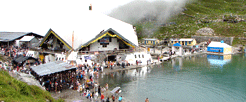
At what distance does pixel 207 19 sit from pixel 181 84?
74.7 meters

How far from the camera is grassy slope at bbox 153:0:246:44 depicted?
77.2 meters

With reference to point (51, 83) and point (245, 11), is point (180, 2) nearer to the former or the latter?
point (245, 11)

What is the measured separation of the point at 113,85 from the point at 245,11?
335ft

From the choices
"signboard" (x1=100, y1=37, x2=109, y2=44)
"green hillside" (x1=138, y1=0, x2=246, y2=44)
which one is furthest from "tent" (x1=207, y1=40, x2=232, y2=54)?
"signboard" (x1=100, y1=37, x2=109, y2=44)

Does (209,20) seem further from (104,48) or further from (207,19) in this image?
(104,48)

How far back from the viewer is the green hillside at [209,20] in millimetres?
77438

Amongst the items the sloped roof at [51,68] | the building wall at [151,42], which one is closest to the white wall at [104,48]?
the sloped roof at [51,68]

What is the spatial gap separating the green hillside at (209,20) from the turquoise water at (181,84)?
44.3 m

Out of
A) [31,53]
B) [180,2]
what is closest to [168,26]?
[180,2]

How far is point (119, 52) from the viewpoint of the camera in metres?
35.9

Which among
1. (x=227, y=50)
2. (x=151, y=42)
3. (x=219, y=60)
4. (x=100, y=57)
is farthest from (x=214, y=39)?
(x=100, y=57)

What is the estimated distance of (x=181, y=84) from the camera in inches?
982

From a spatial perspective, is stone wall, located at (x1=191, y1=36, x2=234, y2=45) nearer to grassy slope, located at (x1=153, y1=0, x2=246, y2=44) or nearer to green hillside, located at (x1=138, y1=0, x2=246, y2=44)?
green hillside, located at (x1=138, y1=0, x2=246, y2=44)

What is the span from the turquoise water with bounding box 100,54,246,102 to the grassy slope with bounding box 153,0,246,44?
145 feet
